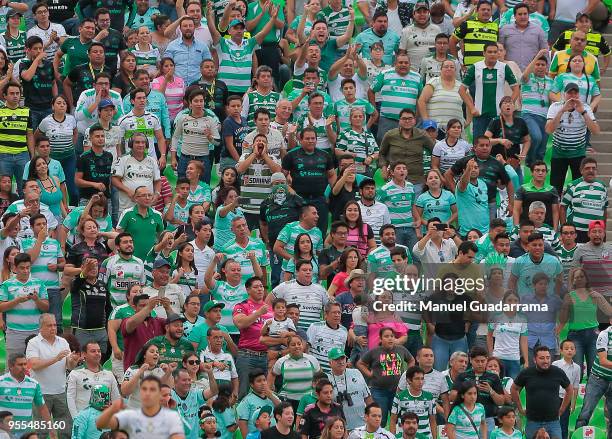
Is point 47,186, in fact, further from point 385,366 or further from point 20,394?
point 385,366

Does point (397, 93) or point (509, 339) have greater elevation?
point (397, 93)

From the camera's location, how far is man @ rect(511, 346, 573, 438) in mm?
21562

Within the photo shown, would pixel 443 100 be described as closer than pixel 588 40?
Yes

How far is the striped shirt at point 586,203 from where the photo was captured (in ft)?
79.6

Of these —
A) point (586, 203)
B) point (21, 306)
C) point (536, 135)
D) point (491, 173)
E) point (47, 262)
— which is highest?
point (536, 135)

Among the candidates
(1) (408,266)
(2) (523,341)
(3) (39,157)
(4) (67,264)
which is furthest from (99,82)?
(2) (523,341)

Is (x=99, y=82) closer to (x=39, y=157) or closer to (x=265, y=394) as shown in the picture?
(x=39, y=157)

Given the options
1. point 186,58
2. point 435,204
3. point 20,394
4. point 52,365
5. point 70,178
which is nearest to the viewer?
point 20,394

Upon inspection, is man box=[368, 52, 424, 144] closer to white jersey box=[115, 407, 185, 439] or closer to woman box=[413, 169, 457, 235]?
woman box=[413, 169, 457, 235]

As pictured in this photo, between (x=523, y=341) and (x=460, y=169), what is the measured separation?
2752 mm

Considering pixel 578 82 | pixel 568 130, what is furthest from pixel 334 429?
pixel 578 82

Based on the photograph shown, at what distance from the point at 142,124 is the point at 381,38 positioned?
4040mm

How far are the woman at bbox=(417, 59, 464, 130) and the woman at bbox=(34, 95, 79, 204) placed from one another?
15.3ft

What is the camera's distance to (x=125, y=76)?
84.8 ft
